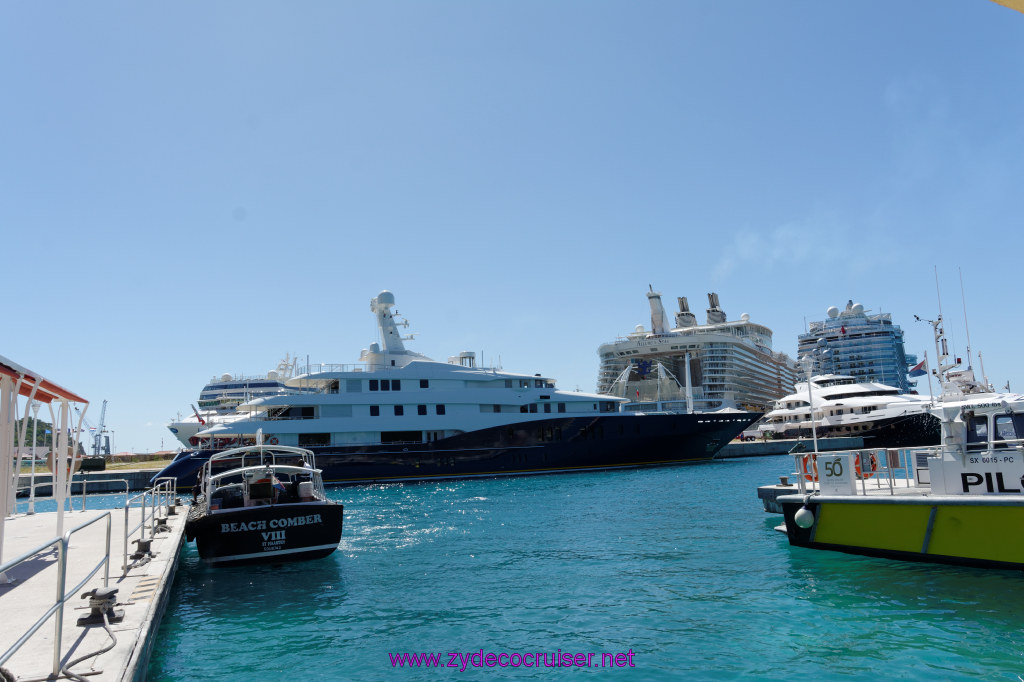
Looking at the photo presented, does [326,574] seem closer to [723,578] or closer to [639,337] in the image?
[723,578]

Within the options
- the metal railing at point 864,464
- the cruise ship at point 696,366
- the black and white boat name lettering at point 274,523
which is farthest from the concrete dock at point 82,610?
the cruise ship at point 696,366

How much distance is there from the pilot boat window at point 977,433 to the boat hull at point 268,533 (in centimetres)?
1143

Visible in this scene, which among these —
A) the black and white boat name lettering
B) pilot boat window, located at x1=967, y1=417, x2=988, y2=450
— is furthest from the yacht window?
pilot boat window, located at x1=967, y1=417, x2=988, y2=450

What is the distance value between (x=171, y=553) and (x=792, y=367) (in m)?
91.5

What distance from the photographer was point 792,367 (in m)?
90.4

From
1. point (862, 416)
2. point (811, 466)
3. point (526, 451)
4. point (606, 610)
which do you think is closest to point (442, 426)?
point (526, 451)

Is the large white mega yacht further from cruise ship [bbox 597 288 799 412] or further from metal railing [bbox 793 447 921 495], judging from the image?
metal railing [bbox 793 447 921 495]

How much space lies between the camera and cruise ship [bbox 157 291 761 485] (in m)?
34.1

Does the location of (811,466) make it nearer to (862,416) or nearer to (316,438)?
(316,438)

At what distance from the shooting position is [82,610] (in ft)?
22.1

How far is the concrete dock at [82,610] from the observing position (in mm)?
4988

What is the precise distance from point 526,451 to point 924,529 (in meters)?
26.4

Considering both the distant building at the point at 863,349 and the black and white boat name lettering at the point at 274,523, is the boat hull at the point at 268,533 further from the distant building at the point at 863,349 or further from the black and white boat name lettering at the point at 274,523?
the distant building at the point at 863,349

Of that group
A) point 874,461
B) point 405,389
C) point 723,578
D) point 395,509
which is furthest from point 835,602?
point 405,389
